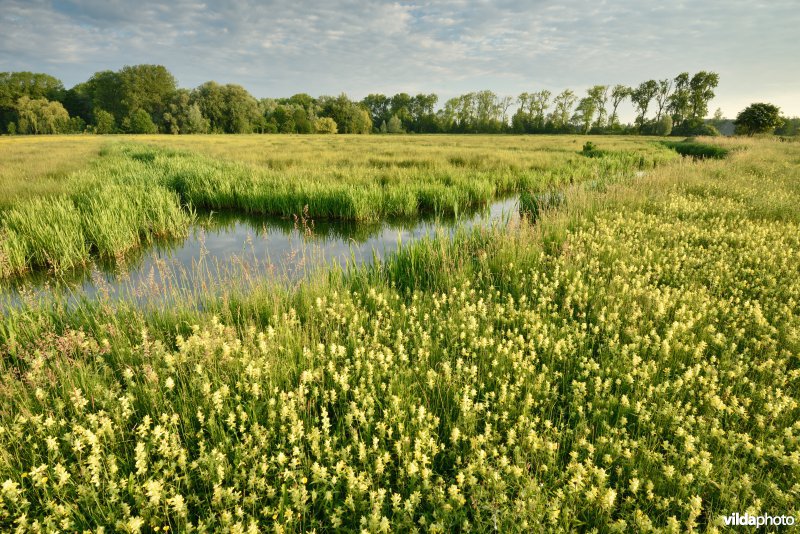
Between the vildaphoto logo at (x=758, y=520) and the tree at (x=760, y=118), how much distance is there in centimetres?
8128

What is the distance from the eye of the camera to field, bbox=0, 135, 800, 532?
2.40 metres

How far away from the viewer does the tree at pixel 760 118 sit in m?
57.6

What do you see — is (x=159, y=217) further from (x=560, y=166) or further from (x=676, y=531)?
(x=560, y=166)

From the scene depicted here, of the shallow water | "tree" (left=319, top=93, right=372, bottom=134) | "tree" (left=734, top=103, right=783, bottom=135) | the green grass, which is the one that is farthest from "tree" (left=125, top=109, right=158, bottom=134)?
"tree" (left=734, top=103, right=783, bottom=135)

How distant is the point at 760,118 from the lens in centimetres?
5834

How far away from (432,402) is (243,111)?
98394mm

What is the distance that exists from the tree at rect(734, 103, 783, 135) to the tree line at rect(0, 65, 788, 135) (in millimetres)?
9191

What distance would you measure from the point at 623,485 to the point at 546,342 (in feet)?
4.72

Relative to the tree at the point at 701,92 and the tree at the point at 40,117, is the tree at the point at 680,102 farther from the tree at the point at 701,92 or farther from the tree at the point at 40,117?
the tree at the point at 40,117

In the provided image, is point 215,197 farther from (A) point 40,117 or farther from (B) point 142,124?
(A) point 40,117

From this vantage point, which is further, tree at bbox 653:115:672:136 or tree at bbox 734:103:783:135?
tree at bbox 653:115:672:136

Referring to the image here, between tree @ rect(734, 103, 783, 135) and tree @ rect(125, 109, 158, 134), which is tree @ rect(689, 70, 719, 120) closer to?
tree @ rect(734, 103, 783, 135)

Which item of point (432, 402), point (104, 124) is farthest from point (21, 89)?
point (432, 402)

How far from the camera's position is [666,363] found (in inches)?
153
